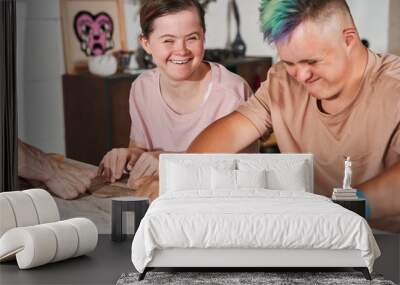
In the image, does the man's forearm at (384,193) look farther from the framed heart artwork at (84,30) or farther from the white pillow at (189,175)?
the framed heart artwork at (84,30)

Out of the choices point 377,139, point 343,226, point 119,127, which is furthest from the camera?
point 119,127

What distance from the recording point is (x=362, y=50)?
7918mm

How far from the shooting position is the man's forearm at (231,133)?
8.25m

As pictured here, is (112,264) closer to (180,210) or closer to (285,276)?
(180,210)

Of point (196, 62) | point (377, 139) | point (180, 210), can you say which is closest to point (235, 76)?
point (196, 62)

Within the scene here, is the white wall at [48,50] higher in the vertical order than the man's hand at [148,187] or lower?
higher

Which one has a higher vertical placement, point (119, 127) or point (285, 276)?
point (119, 127)

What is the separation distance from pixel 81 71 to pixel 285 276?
354 cm

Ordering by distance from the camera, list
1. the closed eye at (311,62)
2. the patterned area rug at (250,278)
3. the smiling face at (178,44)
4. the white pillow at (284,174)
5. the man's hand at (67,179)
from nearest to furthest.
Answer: the patterned area rug at (250,278) < the white pillow at (284,174) < the closed eye at (311,62) < the smiling face at (178,44) < the man's hand at (67,179)

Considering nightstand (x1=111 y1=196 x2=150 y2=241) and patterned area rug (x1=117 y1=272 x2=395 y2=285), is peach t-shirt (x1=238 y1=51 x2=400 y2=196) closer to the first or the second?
nightstand (x1=111 y1=196 x2=150 y2=241)

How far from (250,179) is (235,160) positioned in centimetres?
52

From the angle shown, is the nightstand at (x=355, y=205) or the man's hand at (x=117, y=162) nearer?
the nightstand at (x=355, y=205)

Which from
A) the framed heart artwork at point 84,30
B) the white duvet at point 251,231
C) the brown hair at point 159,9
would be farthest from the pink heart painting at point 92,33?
the white duvet at point 251,231

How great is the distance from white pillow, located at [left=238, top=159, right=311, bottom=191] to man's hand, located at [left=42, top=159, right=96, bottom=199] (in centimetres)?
187
